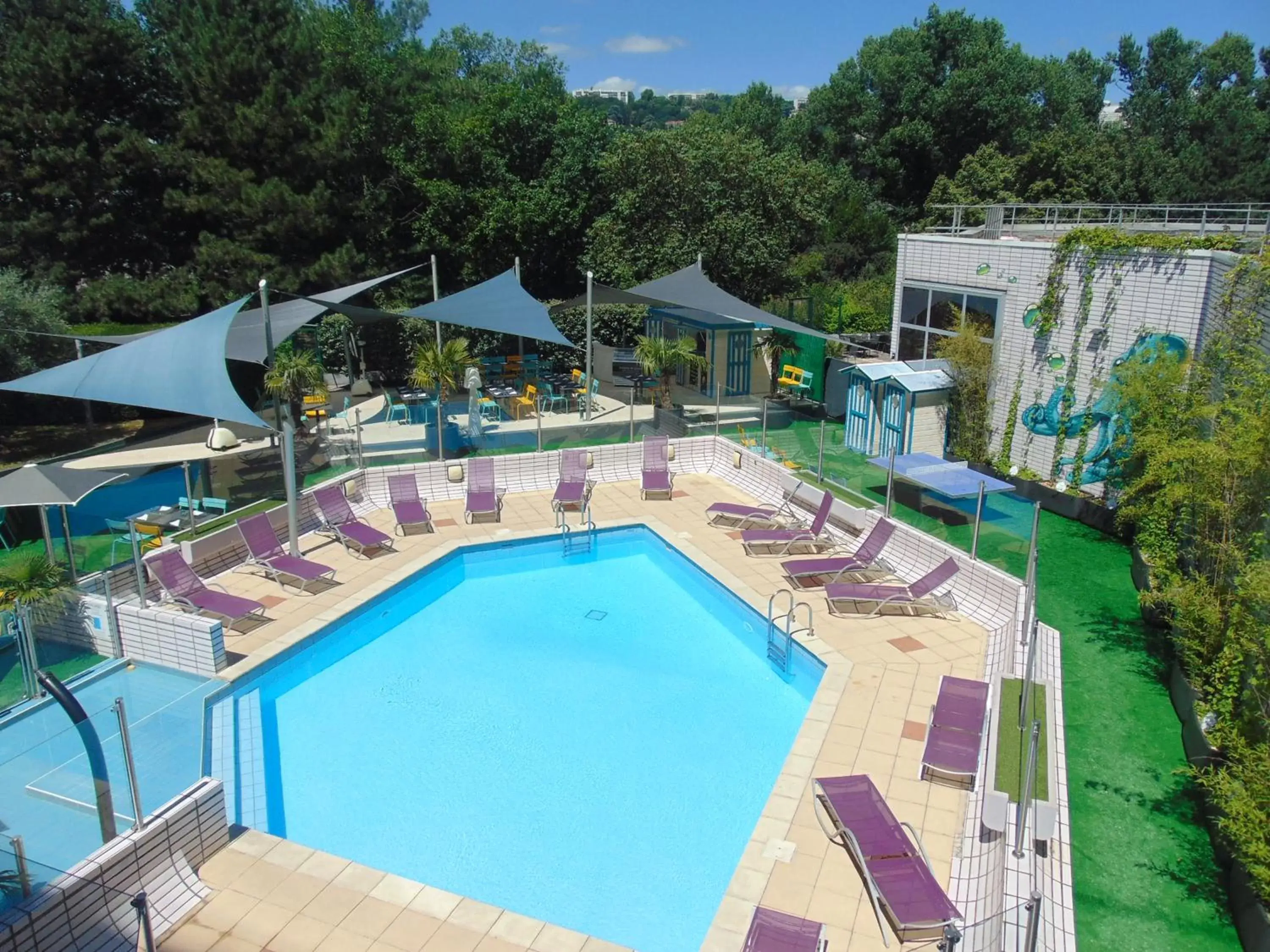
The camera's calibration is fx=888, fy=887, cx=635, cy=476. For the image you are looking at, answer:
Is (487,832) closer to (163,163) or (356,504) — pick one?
(356,504)

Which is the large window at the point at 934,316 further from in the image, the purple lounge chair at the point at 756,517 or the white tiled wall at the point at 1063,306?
the purple lounge chair at the point at 756,517

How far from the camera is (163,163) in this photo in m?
22.1

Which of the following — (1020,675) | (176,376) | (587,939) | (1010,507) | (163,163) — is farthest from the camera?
(163,163)

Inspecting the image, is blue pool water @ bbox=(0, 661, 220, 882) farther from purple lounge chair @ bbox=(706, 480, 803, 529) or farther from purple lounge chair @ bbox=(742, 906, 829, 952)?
purple lounge chair @ bbox=(706, 480, 803, 529)

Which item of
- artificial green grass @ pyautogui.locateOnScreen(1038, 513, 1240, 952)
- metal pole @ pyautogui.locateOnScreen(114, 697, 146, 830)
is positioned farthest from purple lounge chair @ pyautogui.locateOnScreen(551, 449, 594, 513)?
metal pole @ pyautogui.locateOnScreen(114, 697, 146, 830)

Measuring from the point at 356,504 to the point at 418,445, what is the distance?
1.48 metres

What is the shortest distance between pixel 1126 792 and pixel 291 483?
964cm

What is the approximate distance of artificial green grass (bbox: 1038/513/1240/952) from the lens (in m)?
5.98

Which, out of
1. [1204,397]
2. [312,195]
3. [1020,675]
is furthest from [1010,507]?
[312,195]

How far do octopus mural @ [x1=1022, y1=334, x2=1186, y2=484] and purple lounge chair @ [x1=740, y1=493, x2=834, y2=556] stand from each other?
4358mm

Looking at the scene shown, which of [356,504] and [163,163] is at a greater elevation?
[163,163]

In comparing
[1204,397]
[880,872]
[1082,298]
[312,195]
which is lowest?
[880,872]

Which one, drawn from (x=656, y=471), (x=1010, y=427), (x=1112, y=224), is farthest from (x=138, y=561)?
(x=1112, y=224)

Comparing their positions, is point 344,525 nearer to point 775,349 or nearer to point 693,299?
point 693,299
